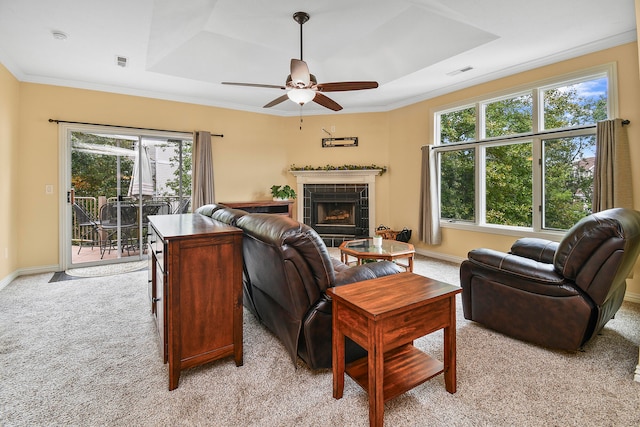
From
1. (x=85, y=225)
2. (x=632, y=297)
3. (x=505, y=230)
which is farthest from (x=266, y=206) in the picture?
(x=632, y=297)

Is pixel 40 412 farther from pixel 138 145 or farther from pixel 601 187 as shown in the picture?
pixel 601 187

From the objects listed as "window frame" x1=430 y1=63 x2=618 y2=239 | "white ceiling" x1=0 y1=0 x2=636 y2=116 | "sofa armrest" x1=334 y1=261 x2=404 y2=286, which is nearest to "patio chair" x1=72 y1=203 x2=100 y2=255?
"white ceiling" x1=0 y1=0 x2=636 y2=116

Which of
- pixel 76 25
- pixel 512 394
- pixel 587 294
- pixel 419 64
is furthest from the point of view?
pixel 419 64

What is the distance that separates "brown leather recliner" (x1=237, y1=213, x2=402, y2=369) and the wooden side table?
0.15 m

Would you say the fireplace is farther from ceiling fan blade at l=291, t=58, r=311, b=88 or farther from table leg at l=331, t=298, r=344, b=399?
table leg at l=331, t=298, r=344, b=399

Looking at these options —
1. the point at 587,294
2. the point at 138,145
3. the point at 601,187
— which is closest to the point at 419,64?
the point at 601,187

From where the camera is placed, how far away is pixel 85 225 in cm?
464

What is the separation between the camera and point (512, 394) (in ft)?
5.56

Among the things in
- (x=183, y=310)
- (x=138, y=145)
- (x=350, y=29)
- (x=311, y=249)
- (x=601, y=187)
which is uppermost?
(x=350, y=29)

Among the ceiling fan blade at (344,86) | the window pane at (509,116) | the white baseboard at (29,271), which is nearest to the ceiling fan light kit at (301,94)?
the ceiling fan blade at (344,86)

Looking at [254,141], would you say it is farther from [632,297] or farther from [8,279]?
[632,297]

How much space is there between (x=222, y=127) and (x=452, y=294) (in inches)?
199

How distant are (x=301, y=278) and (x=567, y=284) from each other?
5.79 ft

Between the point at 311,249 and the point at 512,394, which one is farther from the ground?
the point at 311,249
